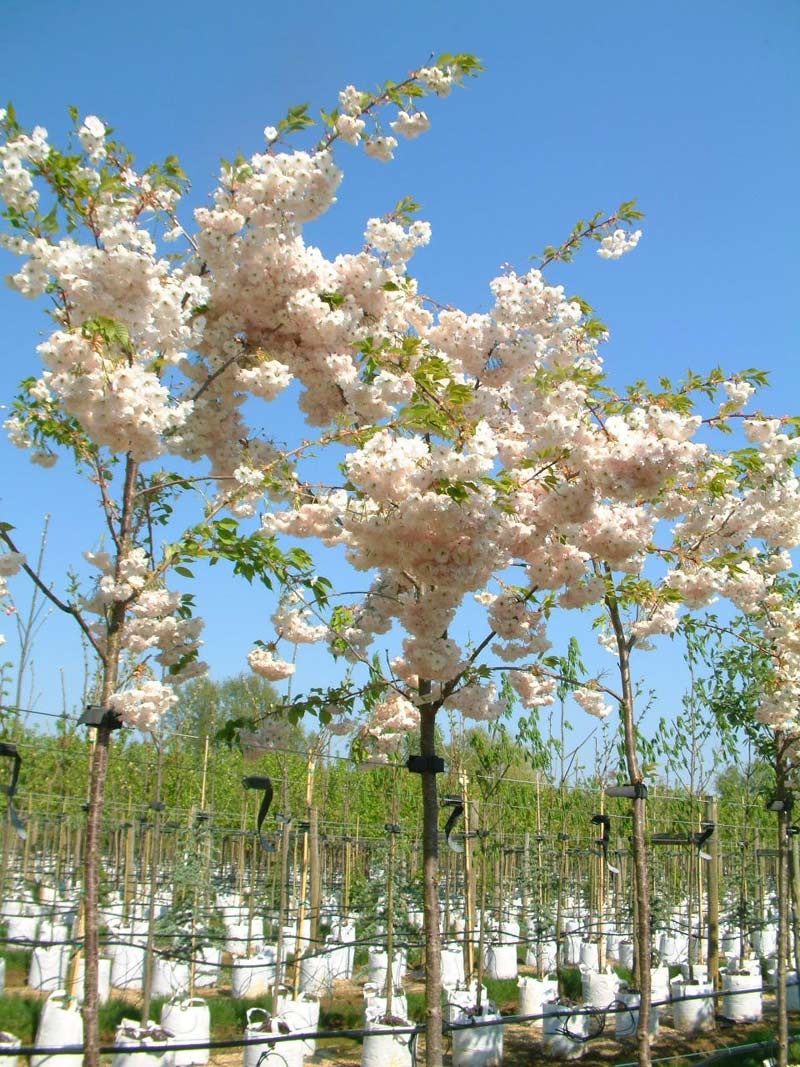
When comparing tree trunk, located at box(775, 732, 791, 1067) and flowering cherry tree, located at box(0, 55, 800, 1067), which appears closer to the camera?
flowering cherry tree, located at box(0, 55, 800, 1067)

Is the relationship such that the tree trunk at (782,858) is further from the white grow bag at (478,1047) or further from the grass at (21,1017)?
the grass at (21,1017)

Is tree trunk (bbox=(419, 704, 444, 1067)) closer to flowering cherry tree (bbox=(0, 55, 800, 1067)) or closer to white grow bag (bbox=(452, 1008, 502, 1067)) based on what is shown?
flowering cherry tree (bbox=(0, 55, 800, 1067))

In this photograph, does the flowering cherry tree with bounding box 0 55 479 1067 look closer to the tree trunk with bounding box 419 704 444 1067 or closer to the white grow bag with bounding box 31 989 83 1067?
the tree trunk with bounding box 419 704 444 1067

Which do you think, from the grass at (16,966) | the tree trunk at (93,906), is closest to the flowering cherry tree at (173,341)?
the tree trunk at (93,906)

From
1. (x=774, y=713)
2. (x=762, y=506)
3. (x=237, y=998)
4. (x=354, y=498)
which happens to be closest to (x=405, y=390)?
(x=354, y=498)

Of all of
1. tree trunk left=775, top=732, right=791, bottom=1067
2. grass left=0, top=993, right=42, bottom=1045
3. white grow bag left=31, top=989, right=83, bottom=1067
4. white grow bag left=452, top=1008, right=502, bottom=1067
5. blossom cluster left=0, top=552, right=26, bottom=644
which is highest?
blossom cluster left=0, top=552, right=26, bottom=644

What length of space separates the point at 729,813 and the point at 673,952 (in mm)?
4578

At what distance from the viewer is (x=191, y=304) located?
3582 millimetres

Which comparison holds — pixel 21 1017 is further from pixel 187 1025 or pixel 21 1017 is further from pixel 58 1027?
pixel 187 1025

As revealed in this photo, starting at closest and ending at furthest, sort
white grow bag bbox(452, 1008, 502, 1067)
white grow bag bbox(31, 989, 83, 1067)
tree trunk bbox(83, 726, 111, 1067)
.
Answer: tree trunk bbox(83, 726, 111, 1067) → white grow bag bbox(31, 989, 83, 1067) → white grow bag bbox(452, 1008, 502, 1067)

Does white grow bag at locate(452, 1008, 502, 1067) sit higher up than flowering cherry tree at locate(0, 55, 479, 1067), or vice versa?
flowering cherry tree at locate(0, 55, 479, 1067)

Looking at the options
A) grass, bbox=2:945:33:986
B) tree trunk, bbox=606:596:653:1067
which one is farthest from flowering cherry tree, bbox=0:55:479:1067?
grass, bbox=2:945:33:986

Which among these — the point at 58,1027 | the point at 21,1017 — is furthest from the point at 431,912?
the point at 21,1017

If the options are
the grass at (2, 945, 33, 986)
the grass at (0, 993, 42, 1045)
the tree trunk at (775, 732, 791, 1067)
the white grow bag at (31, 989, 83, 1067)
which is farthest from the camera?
the grass at (2, 945, 33, 986)
